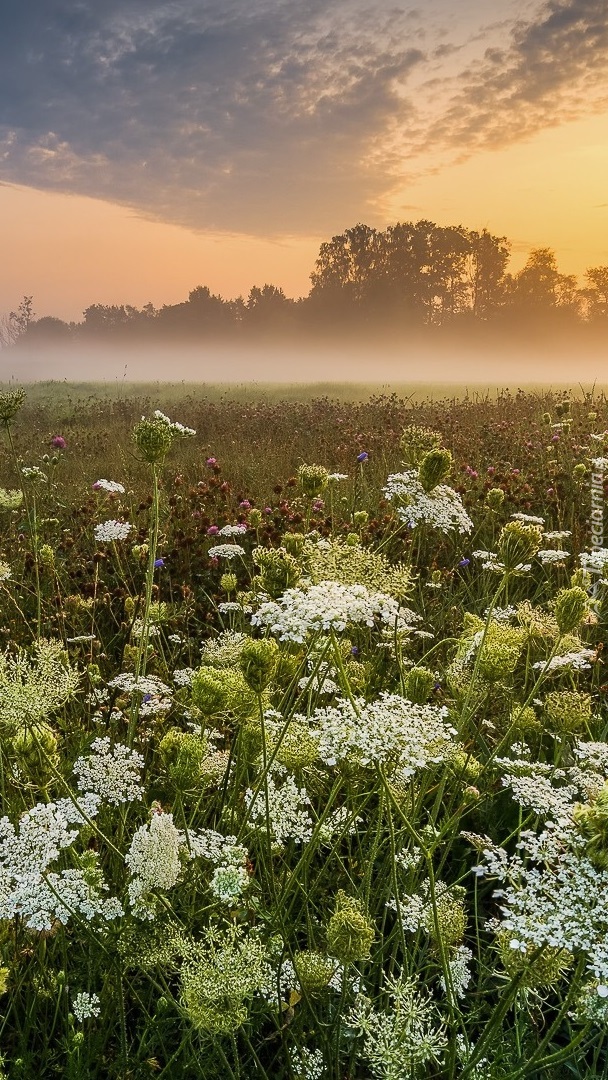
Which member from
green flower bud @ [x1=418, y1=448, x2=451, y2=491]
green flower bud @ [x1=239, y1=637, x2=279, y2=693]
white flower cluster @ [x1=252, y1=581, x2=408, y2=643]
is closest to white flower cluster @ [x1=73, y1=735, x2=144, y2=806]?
green flower bud @ [x1=239, y1=637, x2=279, y2=693]

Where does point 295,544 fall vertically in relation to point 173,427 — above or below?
below

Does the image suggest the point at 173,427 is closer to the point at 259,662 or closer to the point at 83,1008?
the point at 259,662

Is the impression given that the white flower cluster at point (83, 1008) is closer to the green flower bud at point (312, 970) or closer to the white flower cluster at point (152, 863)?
the white flower cluster at point (152, 863)

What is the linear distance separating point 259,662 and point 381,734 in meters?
0.33

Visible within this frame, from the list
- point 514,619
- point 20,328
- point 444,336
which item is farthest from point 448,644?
point 20,328

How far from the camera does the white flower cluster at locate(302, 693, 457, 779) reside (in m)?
1.45

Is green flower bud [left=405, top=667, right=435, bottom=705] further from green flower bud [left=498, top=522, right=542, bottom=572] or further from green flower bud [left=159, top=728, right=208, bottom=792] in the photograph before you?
green flower bud [left=159, top=728, right=208, bottom=792]

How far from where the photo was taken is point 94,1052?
1.74m

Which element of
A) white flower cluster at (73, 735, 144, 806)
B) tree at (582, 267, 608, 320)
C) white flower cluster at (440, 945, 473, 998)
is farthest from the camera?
tree at (582, 267, 608, 320)

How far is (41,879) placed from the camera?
158 cm

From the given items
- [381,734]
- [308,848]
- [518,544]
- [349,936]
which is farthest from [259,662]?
[518,544]

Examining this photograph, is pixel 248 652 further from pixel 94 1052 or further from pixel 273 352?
pixel 273 352

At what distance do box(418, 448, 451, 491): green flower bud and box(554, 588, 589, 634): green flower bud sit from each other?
0.66 metres

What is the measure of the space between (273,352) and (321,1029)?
93.0m
